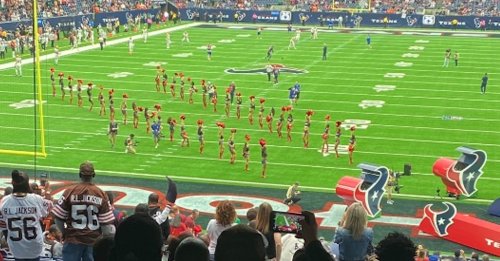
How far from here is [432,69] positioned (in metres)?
43.8

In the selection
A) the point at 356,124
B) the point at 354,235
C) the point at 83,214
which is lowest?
the point at 356,124

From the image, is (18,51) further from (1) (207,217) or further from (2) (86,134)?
(1) (207,217)

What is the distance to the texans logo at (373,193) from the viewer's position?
1948cm

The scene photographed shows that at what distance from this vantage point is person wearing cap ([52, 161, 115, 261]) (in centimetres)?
762

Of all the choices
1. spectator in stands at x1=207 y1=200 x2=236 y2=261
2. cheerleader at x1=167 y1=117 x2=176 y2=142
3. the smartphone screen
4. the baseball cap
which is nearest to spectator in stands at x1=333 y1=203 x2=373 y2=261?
spectator in stands at x1=207 y1=200 x2=236 y2=261

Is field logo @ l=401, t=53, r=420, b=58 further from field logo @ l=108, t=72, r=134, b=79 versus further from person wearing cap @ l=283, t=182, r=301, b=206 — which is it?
person wearing cap @ l=283, t=182, r=301, b=206

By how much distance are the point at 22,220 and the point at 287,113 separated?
2526 centimetres

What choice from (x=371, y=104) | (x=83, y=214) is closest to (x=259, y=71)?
(x=371, y=104)

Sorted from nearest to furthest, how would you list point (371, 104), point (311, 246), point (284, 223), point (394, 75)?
point (311, 246) → point (284, 223) → point (371, 104) → point (394, 75)

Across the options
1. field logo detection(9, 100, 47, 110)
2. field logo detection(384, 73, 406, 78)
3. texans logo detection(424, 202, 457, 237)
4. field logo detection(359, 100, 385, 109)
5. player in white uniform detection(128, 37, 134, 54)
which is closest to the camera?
texans logo detection(424, 202, 457, 237)

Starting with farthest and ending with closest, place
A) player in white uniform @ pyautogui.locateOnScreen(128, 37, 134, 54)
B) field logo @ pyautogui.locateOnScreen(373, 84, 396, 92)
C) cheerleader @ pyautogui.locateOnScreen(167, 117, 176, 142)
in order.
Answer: player in white uniform @ pyautogui.locateOnScreen(128, 37, 134, 54) < field logo @ pyautogui.locateOnScreen(373, 84, 396, 92) < cheerleader @ pyautogui.locateOnScreen(167, 117, 176, 142)

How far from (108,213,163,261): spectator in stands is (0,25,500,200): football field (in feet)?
58.9

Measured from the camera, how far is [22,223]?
7.83 meters

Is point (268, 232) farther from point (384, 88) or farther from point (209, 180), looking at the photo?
point (384, 88)
